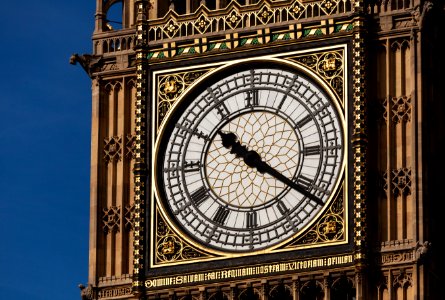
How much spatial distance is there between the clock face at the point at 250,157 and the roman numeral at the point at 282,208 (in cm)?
1

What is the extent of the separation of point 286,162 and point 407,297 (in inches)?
111

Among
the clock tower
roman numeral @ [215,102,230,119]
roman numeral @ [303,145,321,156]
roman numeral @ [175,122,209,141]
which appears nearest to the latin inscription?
the clock tower

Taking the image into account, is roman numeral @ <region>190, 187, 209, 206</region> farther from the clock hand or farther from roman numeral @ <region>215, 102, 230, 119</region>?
roman numeral @ <region>215, 102, 230, 119</region>

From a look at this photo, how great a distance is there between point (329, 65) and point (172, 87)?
95.7 inches

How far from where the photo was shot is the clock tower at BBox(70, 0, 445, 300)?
58.5 metres

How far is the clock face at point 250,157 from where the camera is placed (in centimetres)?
5897

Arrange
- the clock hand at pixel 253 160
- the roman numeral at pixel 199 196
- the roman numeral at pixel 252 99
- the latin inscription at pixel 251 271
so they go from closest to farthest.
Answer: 1. the latin inscription at pixel 251 271
2. the clock hand at pixel 253 160
3. the roman numeral at pixel 199 196
4. the roman numeral at pixel 252 99

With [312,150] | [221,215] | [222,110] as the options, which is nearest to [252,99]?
[222,110]

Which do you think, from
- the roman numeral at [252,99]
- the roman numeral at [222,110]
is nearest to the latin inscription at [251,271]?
the roman numeral at [222,110]

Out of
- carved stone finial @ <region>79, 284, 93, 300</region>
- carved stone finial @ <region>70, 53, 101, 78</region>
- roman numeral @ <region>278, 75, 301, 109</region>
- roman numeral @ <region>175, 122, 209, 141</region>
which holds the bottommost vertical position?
carved stone finial @ <region>79, 284, 93, 300</region>

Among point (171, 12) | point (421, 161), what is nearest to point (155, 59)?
point (171, 12)

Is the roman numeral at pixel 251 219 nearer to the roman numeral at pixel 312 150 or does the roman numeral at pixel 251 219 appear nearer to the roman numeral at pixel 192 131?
the roman numeral at pixel 312 150

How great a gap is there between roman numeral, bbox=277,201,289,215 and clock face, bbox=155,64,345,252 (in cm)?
1

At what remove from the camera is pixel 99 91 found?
60.9m
